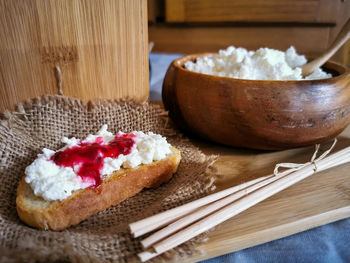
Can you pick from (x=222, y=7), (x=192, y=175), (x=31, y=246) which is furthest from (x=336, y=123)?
(x=222, y=7)

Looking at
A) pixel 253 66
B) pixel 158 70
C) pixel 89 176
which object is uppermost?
pixel 253 66

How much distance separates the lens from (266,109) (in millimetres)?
805

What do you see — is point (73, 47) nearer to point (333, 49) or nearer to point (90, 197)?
point (90, 197)

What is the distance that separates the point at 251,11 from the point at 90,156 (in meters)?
1.34

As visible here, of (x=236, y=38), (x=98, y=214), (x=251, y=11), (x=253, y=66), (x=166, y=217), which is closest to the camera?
(x=166, y=217)

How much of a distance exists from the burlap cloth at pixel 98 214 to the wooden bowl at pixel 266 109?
0.36ft

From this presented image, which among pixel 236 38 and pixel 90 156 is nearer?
pixel 90 156

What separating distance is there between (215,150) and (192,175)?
23cm

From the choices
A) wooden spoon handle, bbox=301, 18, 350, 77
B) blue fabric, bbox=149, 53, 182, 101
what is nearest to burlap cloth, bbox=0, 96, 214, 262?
wooden spoon handle, bbox=301, 18, 350, 77

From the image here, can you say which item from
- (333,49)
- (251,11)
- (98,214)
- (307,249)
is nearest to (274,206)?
(307,249)

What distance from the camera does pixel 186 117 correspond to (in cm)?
93

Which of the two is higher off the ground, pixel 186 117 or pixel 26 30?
pixel 26 30

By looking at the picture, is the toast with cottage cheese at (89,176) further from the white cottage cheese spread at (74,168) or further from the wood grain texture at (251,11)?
the wood grain texture at (251,11)

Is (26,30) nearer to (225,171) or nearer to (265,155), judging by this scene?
(225,171)
